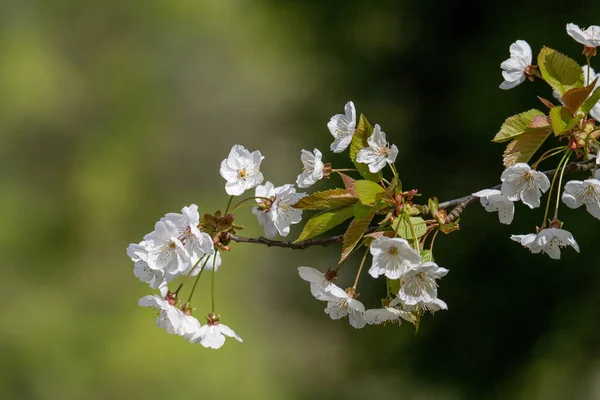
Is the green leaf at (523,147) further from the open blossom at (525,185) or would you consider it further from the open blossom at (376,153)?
the open blossom at (376,153)

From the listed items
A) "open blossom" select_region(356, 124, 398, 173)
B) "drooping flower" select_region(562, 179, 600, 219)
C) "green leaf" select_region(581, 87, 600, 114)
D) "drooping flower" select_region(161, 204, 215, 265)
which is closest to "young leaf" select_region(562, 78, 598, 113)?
"green leaf" select_region(581, 87, 600, 114)

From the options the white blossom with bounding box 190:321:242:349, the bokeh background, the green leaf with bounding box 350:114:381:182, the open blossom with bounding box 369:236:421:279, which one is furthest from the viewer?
the bokeh background

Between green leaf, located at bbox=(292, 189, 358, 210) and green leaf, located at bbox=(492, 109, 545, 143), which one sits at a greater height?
green leaf, located at bbox=(492, 109, 545, 143)

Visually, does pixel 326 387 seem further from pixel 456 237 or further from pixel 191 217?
pixel 191 217

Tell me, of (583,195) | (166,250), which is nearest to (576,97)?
(583,195)

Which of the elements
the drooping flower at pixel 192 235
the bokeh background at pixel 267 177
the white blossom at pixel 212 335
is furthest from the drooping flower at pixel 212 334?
the bokeh background at pixel 267 177

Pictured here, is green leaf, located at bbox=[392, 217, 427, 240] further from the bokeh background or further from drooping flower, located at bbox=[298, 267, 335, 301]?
the bokeh background

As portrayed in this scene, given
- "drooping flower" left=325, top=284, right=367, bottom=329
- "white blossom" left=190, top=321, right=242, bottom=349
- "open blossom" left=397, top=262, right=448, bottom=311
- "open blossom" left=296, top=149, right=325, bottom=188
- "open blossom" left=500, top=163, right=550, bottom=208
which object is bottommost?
"white blossom" left=190, top=321, right=242, bottom=349
